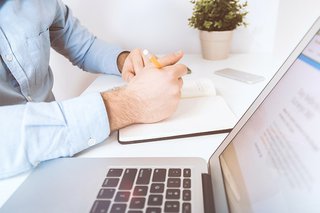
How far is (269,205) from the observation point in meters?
0.28

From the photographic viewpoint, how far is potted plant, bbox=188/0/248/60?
3.12ft

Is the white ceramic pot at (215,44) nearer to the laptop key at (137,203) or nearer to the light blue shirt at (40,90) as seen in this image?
the light blue shirt at (40,90)

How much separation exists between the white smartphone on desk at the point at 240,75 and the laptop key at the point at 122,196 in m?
0.52

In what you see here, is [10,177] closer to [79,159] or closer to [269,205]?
[79,159]

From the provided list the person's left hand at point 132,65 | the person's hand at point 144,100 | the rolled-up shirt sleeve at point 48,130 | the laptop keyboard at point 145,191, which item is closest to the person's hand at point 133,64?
the person's left hand at point 132,65

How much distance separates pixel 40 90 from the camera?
0.81 m

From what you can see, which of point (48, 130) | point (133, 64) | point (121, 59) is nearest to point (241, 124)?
point (48, 130)

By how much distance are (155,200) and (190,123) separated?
22 cm

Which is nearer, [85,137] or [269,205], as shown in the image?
[269,205]

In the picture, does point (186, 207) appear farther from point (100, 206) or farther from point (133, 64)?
point (133, 64)

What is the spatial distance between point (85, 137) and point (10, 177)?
13 cm

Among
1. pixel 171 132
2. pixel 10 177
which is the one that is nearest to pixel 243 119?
pixel 171 132

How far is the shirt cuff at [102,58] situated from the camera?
886mm

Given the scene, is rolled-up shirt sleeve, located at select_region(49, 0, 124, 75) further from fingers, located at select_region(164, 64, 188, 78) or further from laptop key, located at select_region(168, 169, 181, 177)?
laptop key, located at select_region(168, 169, 181, 177)
